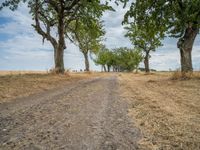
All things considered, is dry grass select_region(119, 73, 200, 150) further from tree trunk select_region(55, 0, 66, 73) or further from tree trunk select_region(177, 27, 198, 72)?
tree trunk select_region(55, 0, 66, 73)

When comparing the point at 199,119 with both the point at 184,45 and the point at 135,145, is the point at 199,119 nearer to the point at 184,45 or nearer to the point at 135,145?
the point at 135,145

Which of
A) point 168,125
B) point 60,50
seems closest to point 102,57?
point 60,50


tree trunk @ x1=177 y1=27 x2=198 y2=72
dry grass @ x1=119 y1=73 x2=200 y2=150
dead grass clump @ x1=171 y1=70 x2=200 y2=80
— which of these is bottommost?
dry grass @ x1=119 y1=73 x2=200 y2=150

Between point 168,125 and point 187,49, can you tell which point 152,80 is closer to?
point 187,49

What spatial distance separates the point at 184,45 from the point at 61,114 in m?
17.3

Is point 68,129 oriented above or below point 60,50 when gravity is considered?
below

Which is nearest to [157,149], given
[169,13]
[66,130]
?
[66,130]

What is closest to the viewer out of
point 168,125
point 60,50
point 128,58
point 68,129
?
Result: point 68,129

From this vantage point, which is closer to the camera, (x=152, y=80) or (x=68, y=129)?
(x=68, y=129)

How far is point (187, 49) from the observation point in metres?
22.3

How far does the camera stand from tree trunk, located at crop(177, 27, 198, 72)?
22.1 metres

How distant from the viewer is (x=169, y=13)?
71.2 ft

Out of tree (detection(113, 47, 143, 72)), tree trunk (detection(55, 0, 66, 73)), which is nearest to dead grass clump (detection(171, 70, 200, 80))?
tree trunk (detection(55, 0, 66, 73))

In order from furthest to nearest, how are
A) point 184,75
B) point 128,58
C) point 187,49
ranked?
point 128,58
point 187,49
point 184,75
